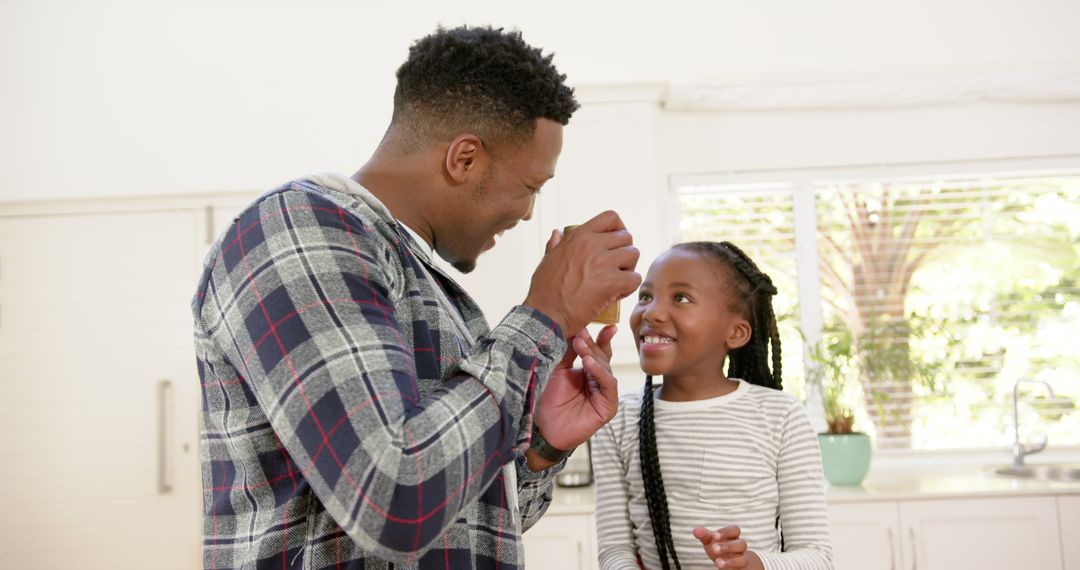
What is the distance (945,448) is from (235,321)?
339 centimetres

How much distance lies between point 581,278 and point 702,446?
0.70 m

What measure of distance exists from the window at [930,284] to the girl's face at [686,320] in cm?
196

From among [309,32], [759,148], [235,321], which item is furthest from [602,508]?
[309,32]

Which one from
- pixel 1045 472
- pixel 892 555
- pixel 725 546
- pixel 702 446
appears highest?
pixel 702 446

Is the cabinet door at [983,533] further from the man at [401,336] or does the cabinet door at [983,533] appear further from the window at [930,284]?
the man at [401,336]

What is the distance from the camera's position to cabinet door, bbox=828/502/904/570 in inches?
107

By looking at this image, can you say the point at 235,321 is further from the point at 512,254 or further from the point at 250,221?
the point at 512,254

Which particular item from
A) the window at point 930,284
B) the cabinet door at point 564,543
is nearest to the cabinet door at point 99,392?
the cabinet door at point 564,543

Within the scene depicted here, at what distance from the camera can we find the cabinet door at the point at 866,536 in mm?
2730

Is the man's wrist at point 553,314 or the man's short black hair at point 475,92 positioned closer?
the man's wrist at point 553,314

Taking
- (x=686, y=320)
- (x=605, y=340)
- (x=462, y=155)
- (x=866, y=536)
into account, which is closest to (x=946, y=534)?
(x=866, y=536)

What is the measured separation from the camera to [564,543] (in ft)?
8.97

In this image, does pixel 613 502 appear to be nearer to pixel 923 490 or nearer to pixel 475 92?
pixel 475 92

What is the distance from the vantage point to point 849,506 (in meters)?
2.75
